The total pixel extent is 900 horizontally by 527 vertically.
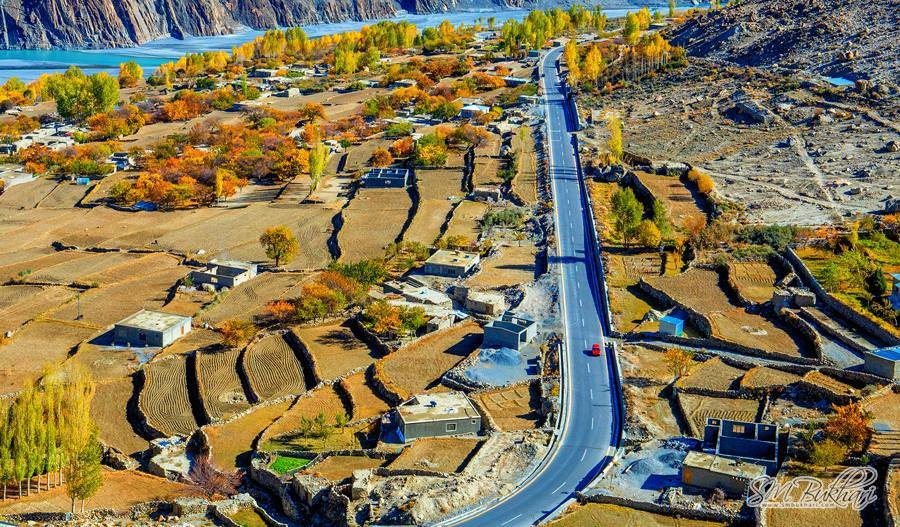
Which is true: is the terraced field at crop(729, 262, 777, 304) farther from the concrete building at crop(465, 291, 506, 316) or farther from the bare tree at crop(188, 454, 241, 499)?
the bare tree at crop(188, 454, 241, 499)

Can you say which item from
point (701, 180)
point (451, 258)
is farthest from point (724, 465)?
point (701, 180)

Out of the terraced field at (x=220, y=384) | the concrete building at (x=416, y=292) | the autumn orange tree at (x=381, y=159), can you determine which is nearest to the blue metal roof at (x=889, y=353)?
the concrete building at (x=416, y=292)

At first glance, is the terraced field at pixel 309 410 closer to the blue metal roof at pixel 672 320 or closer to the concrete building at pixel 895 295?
the blue metal roof at pixel 672 320

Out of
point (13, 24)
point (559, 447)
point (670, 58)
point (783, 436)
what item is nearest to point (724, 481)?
point (783, 436)

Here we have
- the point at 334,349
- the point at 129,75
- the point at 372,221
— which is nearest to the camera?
the point at 334,349

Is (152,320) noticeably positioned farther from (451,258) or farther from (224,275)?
(451,258)

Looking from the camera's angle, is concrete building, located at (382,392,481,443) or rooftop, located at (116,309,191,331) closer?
concrete building, located at (382,392,481,443)

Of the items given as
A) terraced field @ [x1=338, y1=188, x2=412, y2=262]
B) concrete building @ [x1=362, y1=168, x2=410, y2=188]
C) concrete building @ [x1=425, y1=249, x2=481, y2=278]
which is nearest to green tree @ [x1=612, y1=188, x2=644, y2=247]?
concrete building @ [x1=425, y1=249, x2=481, y2=278]
